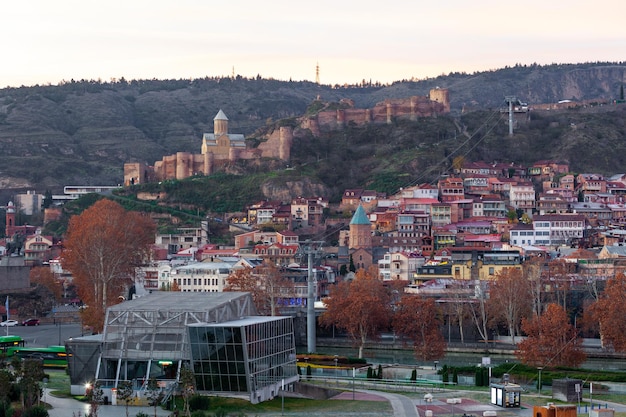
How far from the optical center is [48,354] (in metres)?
67.0

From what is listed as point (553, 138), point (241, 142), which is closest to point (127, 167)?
point (241, 142)

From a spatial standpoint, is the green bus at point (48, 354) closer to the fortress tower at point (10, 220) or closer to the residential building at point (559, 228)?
the residential building at point (559, 228)

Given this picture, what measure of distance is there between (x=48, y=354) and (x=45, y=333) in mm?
16708

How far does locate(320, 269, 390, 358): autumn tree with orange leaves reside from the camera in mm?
79750

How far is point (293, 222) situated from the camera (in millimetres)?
123438

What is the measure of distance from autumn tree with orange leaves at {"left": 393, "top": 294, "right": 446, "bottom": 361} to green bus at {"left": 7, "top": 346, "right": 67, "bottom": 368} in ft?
62.4

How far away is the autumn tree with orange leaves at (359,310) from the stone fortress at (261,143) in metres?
57.5

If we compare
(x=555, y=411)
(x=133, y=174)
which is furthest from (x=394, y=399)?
(x=133, y=174)

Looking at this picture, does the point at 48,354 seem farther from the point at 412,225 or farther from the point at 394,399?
the point at 412,225

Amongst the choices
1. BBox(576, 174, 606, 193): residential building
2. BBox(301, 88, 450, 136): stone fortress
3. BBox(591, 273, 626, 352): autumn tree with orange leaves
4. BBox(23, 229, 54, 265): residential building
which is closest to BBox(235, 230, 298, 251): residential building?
BBox(23, 229, 54, 265): residential building

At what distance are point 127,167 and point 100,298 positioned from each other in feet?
224

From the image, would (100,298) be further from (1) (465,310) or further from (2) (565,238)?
(2) (565,238)

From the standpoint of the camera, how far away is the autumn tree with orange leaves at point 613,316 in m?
73.3

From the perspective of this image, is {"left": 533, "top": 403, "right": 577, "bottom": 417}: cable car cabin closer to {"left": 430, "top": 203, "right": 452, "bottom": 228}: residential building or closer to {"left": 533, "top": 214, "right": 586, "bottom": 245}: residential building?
{"left": 533, "top": 214, "right": 586, "bottom": 245}: residential building
